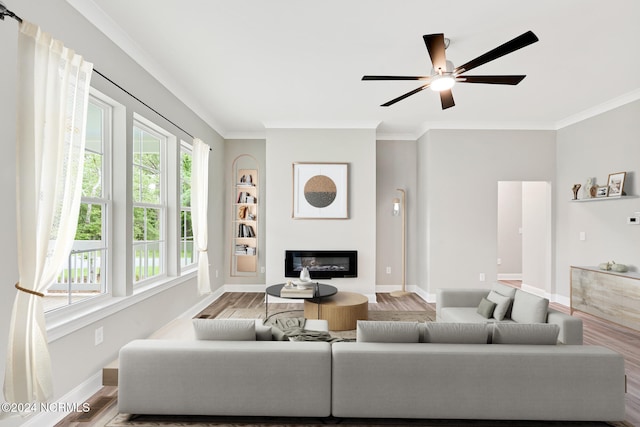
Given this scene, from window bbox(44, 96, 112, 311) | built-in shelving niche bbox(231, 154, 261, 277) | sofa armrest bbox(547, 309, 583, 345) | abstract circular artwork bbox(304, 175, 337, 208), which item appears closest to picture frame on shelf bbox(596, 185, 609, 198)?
sofa armrest bbox(547, 309, 583, 345)

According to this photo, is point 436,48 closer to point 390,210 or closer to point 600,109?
point 600,109

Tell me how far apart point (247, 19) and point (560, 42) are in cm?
271

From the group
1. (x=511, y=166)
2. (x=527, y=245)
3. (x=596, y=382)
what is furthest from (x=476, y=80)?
(x=527, y=245)

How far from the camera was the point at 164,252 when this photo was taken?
3.95 metres

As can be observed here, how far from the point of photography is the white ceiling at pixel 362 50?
2.44 meters

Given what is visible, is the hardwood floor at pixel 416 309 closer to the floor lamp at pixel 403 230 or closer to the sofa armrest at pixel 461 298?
the floor lamp at pixel 403 230

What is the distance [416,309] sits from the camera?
488 centimetres

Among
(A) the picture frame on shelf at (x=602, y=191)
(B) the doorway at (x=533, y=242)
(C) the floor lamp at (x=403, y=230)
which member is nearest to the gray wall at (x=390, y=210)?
(C) the floor lamp at (x=403, y=230)

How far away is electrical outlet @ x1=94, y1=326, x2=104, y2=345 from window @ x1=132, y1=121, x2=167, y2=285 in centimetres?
76

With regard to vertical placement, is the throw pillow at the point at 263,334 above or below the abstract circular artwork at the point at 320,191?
below

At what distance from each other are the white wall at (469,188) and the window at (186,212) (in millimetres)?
3710

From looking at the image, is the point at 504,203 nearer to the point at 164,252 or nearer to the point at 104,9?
the point at 164,252

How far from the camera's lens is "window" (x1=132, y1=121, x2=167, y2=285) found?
341cm

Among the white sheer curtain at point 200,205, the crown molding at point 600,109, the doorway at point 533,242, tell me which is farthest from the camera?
the doorway at point 533,242
